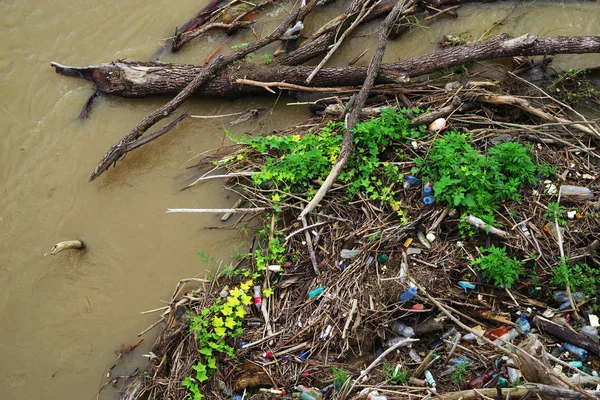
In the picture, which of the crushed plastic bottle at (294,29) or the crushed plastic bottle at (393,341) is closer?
the crushed plastic bottle at (393,341)

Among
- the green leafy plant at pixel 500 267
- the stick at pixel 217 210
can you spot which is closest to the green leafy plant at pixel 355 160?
the stick at pixel 217 210

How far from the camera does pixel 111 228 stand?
511 centimetres

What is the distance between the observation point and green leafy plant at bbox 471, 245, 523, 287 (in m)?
3.94

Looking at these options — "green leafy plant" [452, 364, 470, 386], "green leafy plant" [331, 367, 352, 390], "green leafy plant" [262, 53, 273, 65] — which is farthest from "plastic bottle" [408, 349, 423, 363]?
"green leafy plant" [262, 53, 273, 65]

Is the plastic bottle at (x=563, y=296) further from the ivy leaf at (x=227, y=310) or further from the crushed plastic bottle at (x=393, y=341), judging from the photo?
the ivy leaf at (x=227, y=310)

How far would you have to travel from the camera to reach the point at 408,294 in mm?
4051

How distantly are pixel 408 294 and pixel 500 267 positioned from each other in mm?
782

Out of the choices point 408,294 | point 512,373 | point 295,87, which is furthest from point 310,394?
point 295,87

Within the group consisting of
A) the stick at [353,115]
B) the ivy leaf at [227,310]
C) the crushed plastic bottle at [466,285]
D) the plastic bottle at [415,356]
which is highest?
the stick at [353,115]

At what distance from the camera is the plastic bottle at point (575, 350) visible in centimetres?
380

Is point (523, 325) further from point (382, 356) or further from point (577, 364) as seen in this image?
point (382, 356)

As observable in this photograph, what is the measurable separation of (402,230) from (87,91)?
159 inches

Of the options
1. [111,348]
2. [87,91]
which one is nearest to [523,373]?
[111,348]

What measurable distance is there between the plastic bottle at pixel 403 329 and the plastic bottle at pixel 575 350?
122 cm
